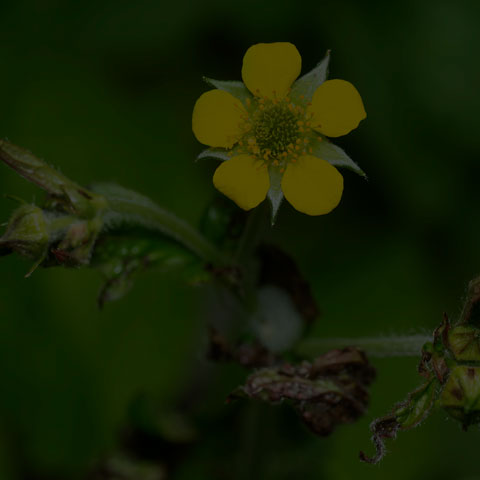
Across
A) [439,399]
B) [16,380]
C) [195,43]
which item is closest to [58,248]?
[439,399]

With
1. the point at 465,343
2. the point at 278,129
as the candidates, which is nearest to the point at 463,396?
the point at 465,343

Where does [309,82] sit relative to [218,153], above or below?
above

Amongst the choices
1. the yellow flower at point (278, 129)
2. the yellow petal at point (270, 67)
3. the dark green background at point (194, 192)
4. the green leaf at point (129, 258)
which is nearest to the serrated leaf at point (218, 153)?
the yellow flower at point (278, 129)

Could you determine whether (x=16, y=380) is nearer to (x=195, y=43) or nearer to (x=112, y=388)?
(x=112, y=388)

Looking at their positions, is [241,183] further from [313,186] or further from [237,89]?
[237,89]

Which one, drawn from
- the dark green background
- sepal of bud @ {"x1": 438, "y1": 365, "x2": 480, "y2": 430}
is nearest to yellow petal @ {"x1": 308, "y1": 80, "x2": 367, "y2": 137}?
sepal of bud @ {"x1": 438, "y1": 365, "x2": 480, "y2": 430}

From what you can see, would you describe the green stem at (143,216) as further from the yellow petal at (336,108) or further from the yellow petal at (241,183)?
the yellow petal at (336,108)
